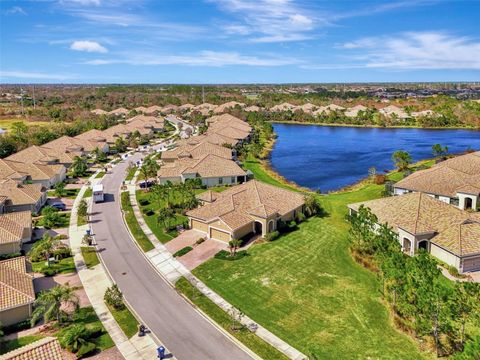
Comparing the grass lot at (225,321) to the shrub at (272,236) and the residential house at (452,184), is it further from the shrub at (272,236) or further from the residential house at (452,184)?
the residential house at (452,184)

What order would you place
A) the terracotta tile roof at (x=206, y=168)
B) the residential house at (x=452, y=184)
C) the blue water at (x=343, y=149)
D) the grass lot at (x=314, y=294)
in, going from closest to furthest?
1. the grass lot at (x=314, y=294)
2. the residential house at (x=452, y=184)
3. the terracotta tile roof at (x=206, y=168)
4. the blue water at (x=343, y=149)

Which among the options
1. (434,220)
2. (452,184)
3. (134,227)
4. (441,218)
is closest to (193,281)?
(134,227)

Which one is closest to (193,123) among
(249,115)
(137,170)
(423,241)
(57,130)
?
(249,115)

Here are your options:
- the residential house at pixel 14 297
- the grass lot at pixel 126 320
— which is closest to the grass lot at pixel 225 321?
the grass lot at pixel 126 320

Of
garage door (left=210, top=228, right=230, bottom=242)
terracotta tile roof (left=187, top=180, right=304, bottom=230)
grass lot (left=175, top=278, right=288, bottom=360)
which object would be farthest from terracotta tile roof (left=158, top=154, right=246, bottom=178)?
grass lot (left=175, top=278, right=288, bottom=360)

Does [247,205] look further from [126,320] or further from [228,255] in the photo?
[126,320]

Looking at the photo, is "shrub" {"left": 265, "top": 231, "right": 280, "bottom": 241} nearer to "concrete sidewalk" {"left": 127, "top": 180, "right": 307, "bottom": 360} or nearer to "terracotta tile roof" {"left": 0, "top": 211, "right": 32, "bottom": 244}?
"concrete sidewalk" {"left": 127, "top": 180, "right": 307, "bottom": 360}
